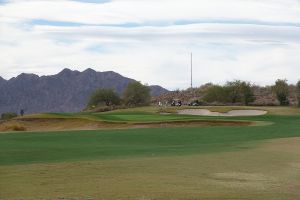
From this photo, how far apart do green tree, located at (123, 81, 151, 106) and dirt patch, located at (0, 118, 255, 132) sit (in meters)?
45.6

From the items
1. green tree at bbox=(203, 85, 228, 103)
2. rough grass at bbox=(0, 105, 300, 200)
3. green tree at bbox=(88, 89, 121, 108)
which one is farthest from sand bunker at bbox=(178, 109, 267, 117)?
rough grass at bbox=(0, 105, 300, 200)

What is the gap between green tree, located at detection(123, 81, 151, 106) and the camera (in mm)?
108375

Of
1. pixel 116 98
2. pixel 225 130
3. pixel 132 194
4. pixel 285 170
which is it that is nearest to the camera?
pixel 132 194

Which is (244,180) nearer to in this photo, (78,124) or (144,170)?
(144,170)

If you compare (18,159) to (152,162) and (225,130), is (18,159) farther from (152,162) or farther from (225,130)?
(225,130)

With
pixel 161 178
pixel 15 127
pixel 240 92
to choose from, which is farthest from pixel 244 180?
pixel 240 92

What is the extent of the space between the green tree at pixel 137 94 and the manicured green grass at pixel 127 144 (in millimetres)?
60591

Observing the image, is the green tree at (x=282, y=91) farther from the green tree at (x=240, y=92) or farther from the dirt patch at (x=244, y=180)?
the dirt patch at (x=244, y=180)

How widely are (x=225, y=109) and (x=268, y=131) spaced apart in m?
29.5

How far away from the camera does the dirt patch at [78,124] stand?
55938 mm

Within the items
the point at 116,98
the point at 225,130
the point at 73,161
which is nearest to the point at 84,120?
the point at 225,130

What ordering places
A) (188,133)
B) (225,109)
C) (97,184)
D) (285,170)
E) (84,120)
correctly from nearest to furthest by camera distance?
(97,184)
(285,170)
(188,133)
(84,120)
(225,109)

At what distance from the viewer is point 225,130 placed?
46562 mm

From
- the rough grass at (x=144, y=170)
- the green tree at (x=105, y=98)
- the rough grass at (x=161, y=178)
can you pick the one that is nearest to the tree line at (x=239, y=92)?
the green tree at (x=105, y=98)
